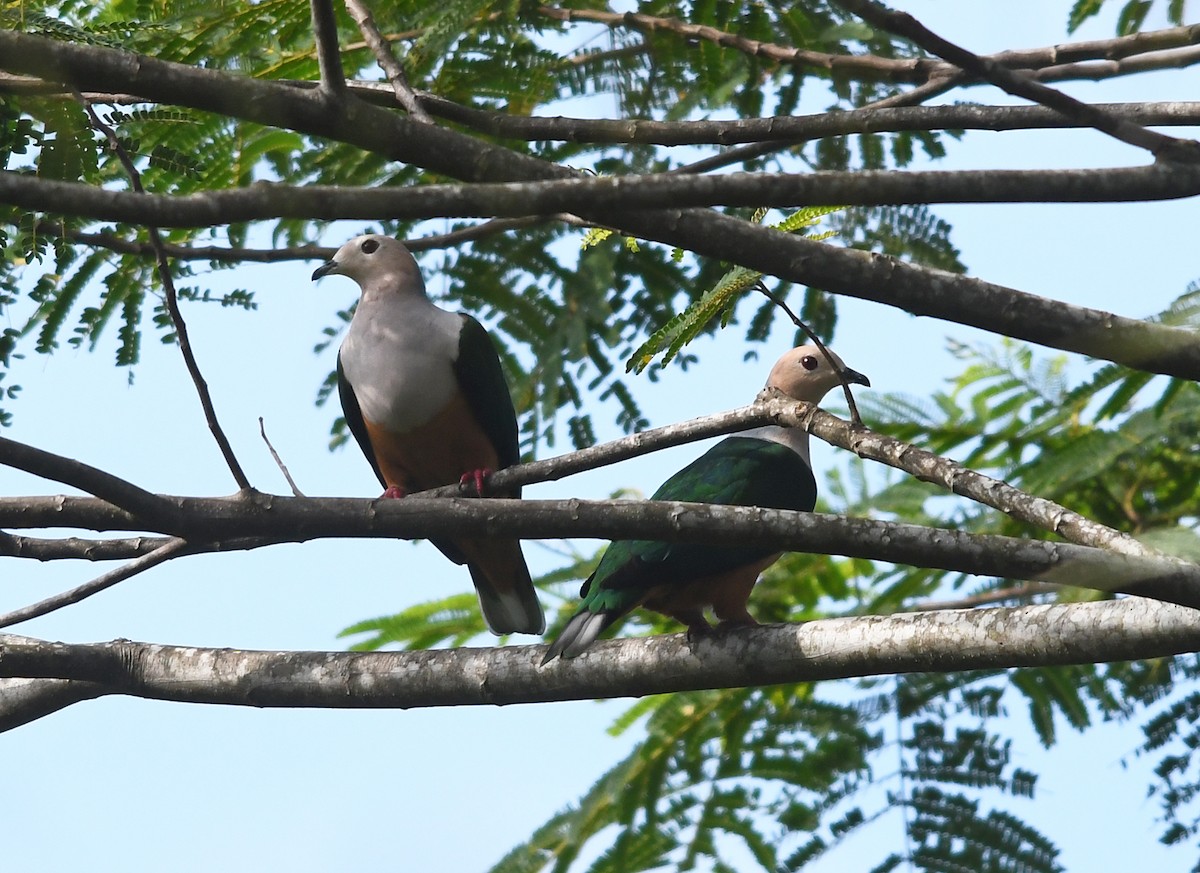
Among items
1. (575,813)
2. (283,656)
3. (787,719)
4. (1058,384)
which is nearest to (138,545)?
(283,656)

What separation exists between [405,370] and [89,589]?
1.81m

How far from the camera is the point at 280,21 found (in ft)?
14.8

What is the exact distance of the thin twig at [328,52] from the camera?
246cm

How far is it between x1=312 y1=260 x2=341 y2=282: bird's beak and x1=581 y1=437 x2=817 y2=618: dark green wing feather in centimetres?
176

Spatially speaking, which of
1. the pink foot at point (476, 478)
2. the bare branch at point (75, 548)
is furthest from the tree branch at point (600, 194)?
the pink foot at point (476, 478)

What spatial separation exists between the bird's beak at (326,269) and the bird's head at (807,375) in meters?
1.88

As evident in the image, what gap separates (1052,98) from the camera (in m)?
2.38

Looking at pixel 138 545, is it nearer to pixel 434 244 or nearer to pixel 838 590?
pixel 434 244

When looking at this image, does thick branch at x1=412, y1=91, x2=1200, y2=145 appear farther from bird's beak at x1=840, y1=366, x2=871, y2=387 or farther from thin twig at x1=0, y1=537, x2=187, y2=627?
bird's beak at x1=840, y1=366, x2=871, y2=387

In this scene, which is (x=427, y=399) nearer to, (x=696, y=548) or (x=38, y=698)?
(x=696, y=548)

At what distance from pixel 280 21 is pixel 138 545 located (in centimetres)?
199

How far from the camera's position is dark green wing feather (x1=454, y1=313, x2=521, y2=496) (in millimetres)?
5062

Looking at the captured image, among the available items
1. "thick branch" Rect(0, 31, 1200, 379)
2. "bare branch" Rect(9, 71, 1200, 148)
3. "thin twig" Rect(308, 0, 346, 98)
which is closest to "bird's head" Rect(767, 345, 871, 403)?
"bare branch" Rect(9, 71, 1200, 148)

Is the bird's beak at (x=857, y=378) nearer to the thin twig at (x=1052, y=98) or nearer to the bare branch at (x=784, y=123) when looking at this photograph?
the bare branch at (x=784, y=123)
